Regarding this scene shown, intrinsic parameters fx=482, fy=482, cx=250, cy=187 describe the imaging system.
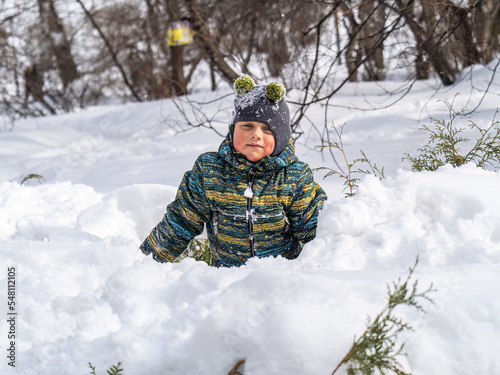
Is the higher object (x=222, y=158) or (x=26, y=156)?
(x=222, y=158)

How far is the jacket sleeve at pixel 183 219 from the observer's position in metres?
2.69

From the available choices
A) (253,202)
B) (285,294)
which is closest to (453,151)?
(253,202)

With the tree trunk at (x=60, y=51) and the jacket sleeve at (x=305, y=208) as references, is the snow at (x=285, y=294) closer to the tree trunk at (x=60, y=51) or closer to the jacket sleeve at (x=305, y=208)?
the jacket sleeve at (x=305, y=208)

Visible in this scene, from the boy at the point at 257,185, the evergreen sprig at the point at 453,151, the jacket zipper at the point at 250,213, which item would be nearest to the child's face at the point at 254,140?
the boy at the point at 257,185

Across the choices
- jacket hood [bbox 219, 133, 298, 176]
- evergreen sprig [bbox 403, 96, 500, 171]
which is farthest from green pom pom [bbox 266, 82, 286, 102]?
evergreen sprig [bbox 403, 96, 500, 171]

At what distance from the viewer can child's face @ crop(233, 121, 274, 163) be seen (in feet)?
8.20

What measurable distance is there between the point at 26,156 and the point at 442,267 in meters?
7.73

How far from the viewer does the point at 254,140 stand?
249cm

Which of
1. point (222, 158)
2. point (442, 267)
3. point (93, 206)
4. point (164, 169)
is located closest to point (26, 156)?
point (164, 169)

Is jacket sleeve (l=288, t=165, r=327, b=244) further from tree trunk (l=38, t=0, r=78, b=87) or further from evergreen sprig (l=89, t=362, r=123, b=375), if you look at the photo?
tree trunk (l=38, t=0, r=78, b=87)

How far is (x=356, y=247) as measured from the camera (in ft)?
6.50

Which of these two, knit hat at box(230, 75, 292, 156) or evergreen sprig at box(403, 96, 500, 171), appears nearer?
knit hat at box(230, 75, 292, 156)

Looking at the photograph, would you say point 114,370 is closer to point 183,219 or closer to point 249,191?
point 249,191

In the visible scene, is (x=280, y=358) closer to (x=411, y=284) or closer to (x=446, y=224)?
(x=411, y=284)
